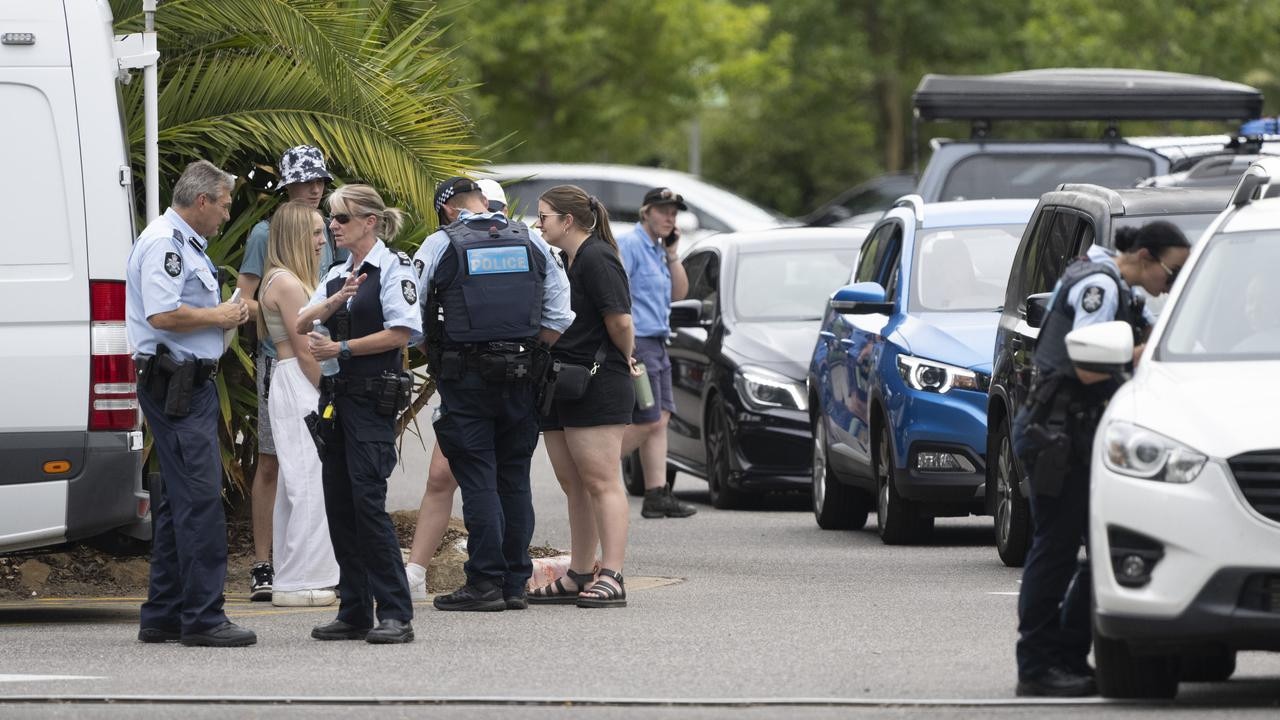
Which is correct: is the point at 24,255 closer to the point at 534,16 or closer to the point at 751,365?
the point at 751,365

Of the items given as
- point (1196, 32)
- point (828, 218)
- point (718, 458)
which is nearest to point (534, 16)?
point (828, 218)

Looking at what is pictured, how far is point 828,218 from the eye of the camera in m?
33.7

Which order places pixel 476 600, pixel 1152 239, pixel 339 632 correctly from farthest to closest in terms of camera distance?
pixel 476 600 < pixel 339 632 < pixel 1152 239

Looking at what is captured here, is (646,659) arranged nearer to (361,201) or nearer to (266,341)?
(361,201)

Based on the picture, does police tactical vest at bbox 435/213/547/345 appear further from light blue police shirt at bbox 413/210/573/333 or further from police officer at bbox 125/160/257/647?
police officer at bbox 125/160/257/647

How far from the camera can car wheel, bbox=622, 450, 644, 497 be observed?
15.7 meters

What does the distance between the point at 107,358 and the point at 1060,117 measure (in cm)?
1046

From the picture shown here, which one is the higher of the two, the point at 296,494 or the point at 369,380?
the point at 369,380

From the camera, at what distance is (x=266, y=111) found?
11.5 meters

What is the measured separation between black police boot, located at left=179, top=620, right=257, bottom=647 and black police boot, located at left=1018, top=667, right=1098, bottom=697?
9.91 ft

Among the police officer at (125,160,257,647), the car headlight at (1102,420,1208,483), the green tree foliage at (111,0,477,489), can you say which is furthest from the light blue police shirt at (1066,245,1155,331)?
the green tree foliage at (111,0,477,489)

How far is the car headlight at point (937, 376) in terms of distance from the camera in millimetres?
11742

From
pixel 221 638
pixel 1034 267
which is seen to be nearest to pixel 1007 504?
pixel 1034 267

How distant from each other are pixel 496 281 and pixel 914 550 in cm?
353
